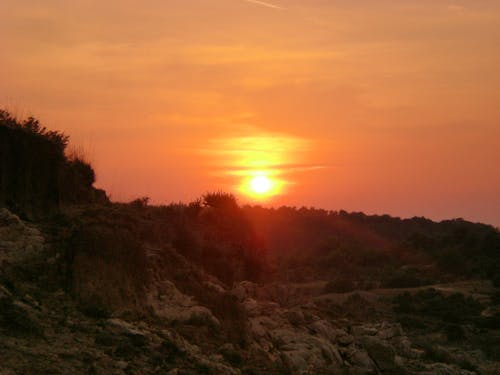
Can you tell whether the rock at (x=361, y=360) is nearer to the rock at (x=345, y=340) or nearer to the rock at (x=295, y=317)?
the rock at (x=345, y=340)

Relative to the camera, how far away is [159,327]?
13609mm

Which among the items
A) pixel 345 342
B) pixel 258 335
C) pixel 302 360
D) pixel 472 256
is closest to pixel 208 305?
pixel 258 335

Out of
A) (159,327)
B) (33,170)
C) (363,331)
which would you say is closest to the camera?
(159,327)

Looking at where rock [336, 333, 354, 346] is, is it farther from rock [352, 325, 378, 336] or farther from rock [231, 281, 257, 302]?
rock [231, 281, 257, 302]

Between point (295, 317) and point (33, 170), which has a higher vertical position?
point (33, 170)

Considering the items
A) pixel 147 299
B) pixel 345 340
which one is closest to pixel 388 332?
pixel 345 340

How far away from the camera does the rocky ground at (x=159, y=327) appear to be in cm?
1112

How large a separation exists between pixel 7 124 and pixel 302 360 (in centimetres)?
852

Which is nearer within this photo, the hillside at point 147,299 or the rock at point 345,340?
the hillside at point 147,299

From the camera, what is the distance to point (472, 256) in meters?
58.0

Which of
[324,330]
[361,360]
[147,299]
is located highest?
[147,299]

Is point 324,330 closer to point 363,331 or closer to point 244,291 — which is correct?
point 363,331

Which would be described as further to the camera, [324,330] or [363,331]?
[363,331]

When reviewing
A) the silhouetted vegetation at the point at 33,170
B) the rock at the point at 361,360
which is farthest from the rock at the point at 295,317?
the silhouetted vegetation at the point at 33,170
